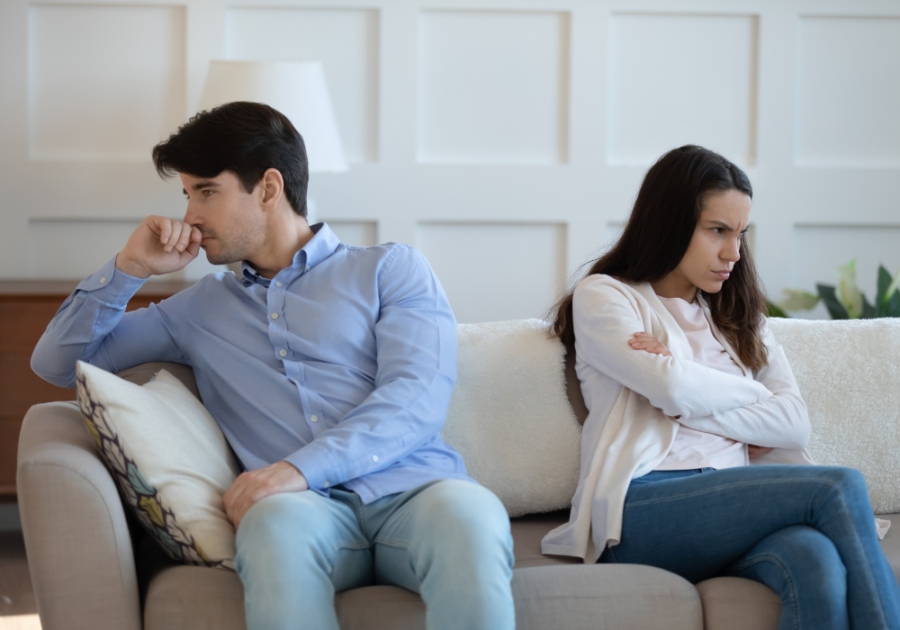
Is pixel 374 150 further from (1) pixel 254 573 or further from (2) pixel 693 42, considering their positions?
(1) pixel 254 573

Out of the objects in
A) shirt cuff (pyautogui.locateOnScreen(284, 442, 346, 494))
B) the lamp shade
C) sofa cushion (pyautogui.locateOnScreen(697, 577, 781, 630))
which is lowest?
sofa cushion (pyautogui.locateOnScreen(697, 577, 781, 630))

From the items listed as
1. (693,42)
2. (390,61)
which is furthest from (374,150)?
(693,42)

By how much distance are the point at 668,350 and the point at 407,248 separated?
51cm

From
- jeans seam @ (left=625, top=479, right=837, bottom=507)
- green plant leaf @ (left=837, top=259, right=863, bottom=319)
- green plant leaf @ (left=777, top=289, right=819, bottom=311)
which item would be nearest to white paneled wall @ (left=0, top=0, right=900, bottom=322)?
green plant leaf @ (left=777, top=289, right=819, bottom=311)

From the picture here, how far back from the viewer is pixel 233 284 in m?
1.55

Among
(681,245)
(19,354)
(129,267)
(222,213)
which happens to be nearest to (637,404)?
(681,245)

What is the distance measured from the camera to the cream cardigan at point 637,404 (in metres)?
1.44

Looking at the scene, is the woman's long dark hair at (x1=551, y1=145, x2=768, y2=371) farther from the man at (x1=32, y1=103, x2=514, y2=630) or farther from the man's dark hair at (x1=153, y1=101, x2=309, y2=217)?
the man's dark hair at (x1=153, y1=101, x2=309, y2=217)

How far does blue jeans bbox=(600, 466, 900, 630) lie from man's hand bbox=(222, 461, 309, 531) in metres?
0.57

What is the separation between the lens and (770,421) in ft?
5.00

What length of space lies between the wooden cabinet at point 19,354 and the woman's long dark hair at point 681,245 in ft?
4.19

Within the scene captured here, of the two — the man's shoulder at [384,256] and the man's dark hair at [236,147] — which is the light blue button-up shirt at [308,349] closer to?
the man's shoulder at [384,256]

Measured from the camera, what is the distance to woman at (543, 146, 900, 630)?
1.24 metres

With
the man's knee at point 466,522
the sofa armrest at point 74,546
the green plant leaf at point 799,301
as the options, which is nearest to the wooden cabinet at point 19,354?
the sofa armrest at point 74,546
